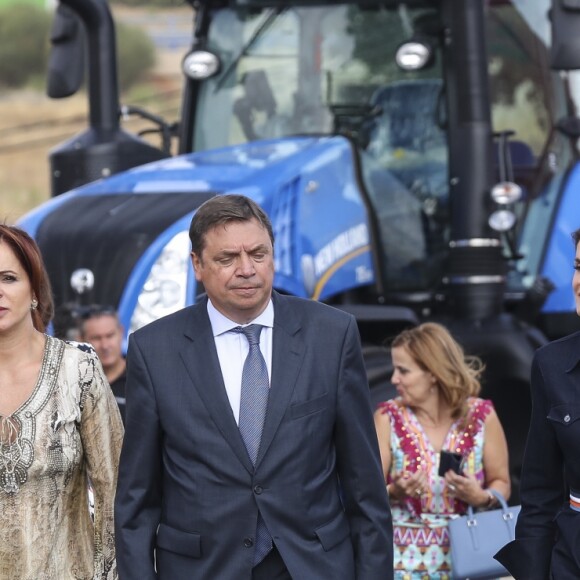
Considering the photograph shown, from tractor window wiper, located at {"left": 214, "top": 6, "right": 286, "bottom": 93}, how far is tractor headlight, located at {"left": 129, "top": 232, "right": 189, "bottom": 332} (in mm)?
1633

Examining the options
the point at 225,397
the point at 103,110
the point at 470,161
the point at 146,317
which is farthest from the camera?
the point at 103,110

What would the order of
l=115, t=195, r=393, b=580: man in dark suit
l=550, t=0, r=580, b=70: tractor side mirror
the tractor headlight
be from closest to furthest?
l=115, t=195, r=393, b=580: man in dark suit, l=550, t=0, r=580, b=70: tractor side mirror, the tractor headlight

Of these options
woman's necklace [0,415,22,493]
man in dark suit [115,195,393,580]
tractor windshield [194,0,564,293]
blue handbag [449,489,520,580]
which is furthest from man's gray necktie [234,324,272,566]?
tractor windshield [194,0,564,293]

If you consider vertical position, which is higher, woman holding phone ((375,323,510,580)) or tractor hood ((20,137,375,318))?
tractor hood ((20,137,375,318))

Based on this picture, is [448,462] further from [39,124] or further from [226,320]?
[39,124]

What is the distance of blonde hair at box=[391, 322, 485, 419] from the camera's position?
18.0 ft

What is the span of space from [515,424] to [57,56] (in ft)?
9.61

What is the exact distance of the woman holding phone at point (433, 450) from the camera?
5316mm

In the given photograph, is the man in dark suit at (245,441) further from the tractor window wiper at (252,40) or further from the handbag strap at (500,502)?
the tractor window wiper at (252,40)

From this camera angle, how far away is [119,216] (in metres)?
7.31

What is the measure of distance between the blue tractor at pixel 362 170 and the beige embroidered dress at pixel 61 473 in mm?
2807

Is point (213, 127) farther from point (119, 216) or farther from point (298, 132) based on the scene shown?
point (119, 216)

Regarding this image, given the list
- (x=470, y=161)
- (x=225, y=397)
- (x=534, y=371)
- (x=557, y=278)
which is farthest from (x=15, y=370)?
(x=557, y=278)

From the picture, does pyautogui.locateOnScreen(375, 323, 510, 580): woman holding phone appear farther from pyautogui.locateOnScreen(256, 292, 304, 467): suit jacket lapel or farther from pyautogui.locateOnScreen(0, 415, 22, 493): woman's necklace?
pyautogui.locateOnScreen(0, 415, 22, 493): woman's necklace
